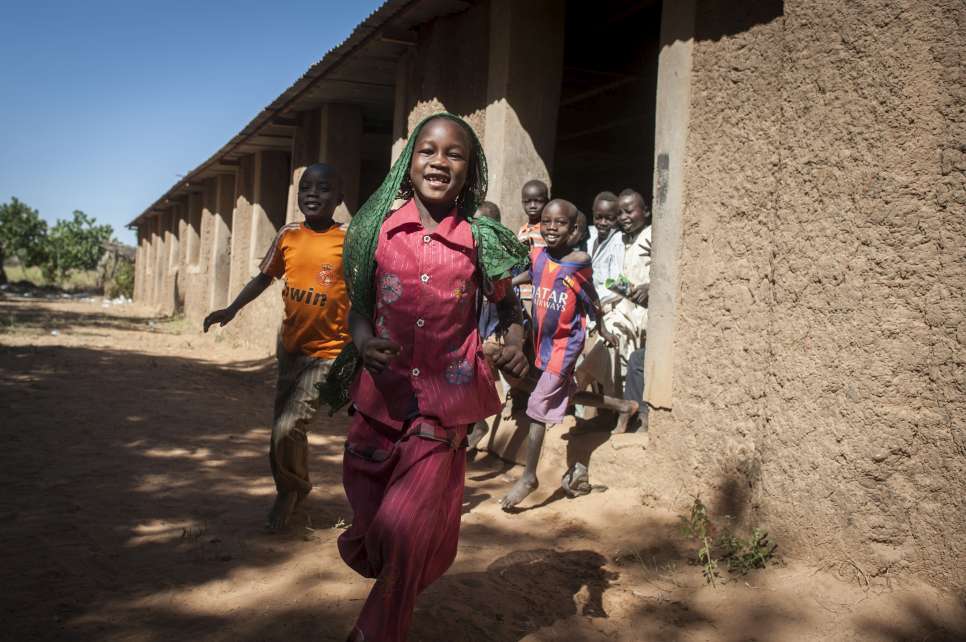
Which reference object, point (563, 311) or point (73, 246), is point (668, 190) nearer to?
point (563, 311)

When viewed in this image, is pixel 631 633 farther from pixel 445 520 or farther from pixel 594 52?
pixel 594 52

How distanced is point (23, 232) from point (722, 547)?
44.9 m

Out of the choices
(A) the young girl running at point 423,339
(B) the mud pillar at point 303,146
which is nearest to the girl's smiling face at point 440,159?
(A) the young girl running at point 423,339

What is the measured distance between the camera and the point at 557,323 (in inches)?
177

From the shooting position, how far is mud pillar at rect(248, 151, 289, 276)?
12117mm

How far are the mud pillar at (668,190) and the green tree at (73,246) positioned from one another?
1636 inches

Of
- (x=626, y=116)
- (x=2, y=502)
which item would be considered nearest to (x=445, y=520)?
(x=2, y=502)

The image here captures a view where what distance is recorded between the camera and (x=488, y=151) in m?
5.78

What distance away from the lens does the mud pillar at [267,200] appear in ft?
39.8

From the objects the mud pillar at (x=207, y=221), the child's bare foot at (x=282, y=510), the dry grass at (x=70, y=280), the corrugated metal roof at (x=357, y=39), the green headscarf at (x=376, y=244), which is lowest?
the child's bare foot at (x=282, y=510)

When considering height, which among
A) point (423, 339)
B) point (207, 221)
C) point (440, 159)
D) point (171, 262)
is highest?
point (207, 221)

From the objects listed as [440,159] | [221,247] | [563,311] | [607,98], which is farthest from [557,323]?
[221,247]

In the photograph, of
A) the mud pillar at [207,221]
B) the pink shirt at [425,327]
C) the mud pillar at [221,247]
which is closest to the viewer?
the pink shirt at [425,327]

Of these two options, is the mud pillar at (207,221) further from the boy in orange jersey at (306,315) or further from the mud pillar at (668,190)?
the mud pillar at (668,190)
